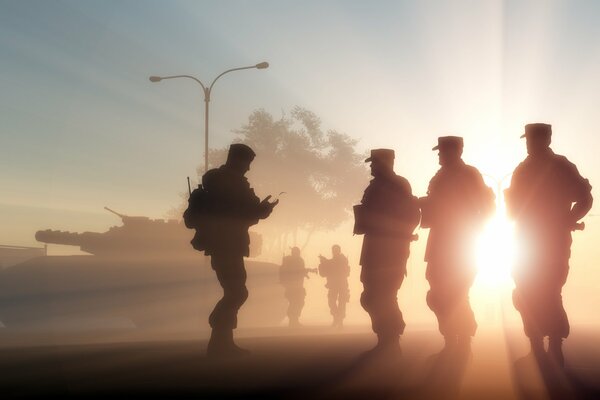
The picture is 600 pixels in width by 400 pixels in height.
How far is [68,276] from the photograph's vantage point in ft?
107

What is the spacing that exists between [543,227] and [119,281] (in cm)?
2577

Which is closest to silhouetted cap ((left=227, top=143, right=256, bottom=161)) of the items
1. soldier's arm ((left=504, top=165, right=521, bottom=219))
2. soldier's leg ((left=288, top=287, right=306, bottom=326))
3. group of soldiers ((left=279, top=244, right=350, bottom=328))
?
soldier's arm ((left=504, top=165, right=521, bottom=219))

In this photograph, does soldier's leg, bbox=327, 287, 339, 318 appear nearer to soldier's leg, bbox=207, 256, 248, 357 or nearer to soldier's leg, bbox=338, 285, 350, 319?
soldier's leg, bbox=338, 285, 350, 319

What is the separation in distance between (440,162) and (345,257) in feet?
69.4

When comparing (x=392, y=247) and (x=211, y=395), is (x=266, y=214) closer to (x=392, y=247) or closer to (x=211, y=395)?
(x=392, y=247)

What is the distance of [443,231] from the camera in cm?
966

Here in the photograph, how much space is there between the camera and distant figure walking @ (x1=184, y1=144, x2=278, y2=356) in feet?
30.5

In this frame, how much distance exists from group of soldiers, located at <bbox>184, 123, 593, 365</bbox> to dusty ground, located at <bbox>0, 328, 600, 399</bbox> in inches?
17.1

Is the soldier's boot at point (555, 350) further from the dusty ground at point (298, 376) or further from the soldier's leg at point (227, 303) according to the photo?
the soldier's leg at point (227, 303)

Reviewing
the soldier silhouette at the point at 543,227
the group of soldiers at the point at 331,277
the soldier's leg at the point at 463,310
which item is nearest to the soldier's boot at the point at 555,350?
the soldier silhouette at the point at 543,227

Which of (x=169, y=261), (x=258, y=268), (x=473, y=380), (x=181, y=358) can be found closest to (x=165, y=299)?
(x=169, y=261)

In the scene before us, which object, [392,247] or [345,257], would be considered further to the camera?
[345,257]

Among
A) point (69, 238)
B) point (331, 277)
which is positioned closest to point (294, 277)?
point (331, 277)

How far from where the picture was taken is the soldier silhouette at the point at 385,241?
9594 millimetres
